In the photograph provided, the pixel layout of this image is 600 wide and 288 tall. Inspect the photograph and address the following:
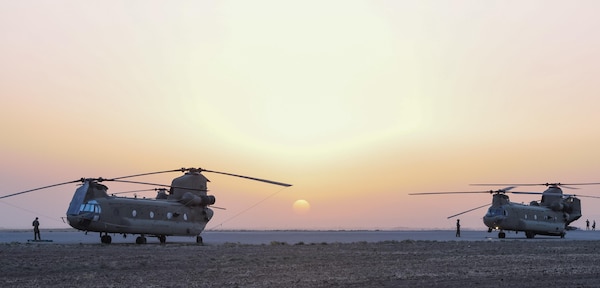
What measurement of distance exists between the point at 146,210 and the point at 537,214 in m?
37.8

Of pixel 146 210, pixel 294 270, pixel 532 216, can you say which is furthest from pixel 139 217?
pixel 532 216

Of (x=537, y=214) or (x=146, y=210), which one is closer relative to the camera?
(x=146, y=210)

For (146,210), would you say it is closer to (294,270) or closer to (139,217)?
(139,217)

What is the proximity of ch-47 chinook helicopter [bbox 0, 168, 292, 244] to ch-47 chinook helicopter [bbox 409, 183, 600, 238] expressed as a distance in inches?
1049

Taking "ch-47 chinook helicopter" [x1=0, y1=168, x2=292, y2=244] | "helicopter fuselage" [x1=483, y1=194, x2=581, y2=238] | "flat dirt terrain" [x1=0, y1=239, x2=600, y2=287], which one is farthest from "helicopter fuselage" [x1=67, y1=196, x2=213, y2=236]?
"helicopter fuselage" [x1=483, y1=194, x2=581, y2=238]

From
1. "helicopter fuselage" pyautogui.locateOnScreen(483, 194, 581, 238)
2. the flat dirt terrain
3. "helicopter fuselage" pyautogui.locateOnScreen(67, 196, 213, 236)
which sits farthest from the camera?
"helicopter fuselage" pyautogui.locateOnScreen(483, 194, 581, 238)

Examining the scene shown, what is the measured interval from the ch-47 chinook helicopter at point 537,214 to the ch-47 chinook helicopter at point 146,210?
26.7m

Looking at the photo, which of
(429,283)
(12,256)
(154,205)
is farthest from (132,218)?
(429,283)

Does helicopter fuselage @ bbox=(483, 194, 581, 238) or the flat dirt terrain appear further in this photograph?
helicopter fuselage @ bbox=(483, 194, 581, 238)

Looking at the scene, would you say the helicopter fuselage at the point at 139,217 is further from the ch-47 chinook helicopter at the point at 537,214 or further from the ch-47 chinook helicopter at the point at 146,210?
the ch-47 chinook helicopter at the point at 537,214

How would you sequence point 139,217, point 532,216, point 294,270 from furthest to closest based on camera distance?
point 532,216
point 139,217
point 294,270

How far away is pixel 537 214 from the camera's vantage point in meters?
66.8

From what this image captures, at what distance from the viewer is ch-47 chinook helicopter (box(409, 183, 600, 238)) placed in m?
63.8

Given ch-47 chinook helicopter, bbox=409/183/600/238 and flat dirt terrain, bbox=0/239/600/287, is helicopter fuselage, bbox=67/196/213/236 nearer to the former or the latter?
flat dirt terrain, bbox=0/239/600/287
